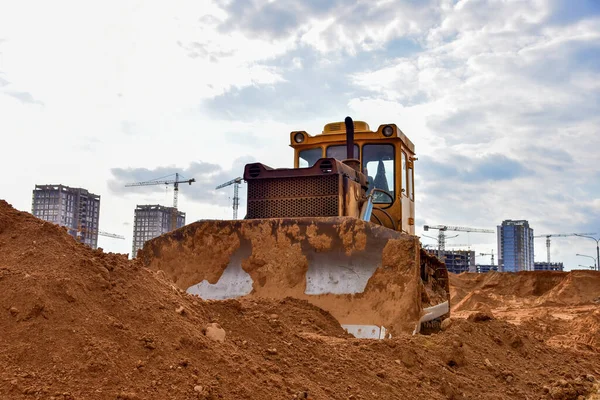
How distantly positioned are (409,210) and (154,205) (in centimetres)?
6503

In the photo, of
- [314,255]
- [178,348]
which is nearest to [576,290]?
[314,255]

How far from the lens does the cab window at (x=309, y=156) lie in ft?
30.2

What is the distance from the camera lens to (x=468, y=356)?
5605mm

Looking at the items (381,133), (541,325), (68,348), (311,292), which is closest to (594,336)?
(541,325)

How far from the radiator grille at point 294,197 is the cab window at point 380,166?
6.91ft

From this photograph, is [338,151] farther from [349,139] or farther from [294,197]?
[294,197]

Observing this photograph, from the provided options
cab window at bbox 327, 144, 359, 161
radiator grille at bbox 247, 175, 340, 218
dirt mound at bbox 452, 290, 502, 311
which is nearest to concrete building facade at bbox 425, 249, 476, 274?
dirt mound at bbox 452, 290, 502, 311

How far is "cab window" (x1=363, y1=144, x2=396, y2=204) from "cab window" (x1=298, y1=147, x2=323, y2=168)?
2.48 feet

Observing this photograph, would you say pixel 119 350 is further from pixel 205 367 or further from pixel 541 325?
pixel 541 325

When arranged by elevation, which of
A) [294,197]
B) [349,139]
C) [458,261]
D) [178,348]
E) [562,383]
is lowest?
[562,383]

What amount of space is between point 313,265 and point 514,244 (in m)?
98.2

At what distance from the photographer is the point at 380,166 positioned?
8836 millimetres

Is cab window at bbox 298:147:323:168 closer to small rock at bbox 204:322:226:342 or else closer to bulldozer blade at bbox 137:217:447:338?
bulldozer blade at bbox 137:217:447:338

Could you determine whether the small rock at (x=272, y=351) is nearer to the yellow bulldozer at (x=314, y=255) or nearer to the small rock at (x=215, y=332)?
the small rock at (x=215, y=332)
